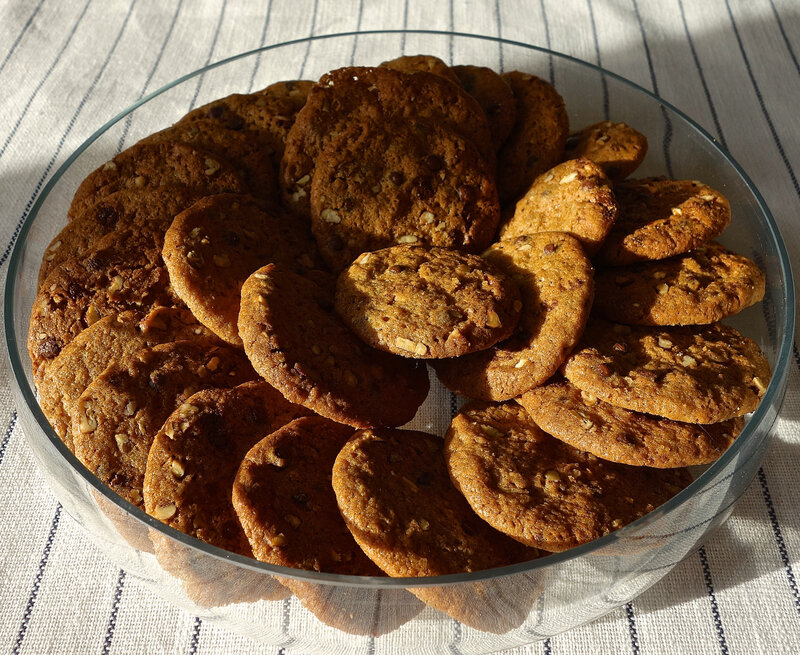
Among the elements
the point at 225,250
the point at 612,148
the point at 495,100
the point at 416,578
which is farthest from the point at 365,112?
the point at 416,578

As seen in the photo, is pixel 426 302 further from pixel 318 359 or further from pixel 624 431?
pixel 624 431

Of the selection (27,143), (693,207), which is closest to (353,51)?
(27,143)

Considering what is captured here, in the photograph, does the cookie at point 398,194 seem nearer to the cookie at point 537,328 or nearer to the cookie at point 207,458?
the cookie at point 537,328

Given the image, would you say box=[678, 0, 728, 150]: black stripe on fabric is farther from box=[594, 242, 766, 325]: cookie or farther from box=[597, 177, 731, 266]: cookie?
box=[594, 242, 766, 325]: cookie

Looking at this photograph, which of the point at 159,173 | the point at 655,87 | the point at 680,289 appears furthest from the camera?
the point at 655,87

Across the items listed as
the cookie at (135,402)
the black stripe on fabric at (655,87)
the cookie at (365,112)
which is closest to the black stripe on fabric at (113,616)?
the cookie at (135,402)

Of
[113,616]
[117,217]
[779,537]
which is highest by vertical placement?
[117,217]

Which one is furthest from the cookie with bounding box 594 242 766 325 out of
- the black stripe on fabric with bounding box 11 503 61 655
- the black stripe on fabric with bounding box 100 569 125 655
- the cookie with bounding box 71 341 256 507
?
the black stripe on fabric with bounding box 11 503 61 655
